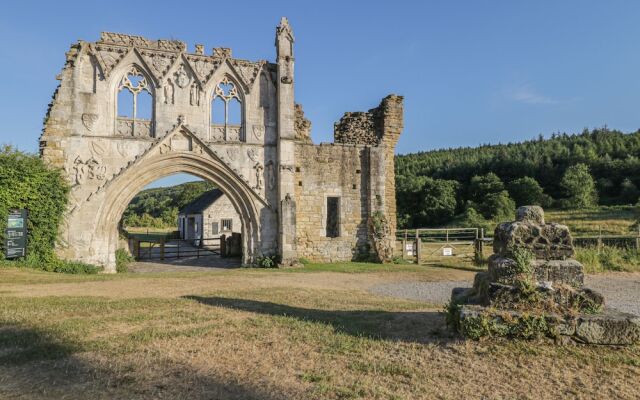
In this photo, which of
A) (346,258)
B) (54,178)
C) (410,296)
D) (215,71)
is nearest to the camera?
(410,296)

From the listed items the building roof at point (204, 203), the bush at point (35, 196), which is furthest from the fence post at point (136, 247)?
the building roof at point (204, 203)

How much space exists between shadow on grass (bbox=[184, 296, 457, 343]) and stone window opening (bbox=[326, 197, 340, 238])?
1013 cm

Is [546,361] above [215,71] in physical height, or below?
below

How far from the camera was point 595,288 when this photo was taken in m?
10.9

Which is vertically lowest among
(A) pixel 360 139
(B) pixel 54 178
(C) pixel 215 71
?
(B) pixel 54 178

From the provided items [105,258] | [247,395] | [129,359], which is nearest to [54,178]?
[105,258]

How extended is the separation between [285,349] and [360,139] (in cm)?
1522

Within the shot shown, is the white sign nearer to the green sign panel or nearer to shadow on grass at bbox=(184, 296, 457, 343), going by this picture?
shadow on grass at bbox=(184, 296, 457, 343)

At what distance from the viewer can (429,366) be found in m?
4.39

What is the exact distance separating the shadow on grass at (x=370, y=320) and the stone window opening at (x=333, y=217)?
10.1 meters

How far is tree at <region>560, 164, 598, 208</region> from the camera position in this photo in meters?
49.1

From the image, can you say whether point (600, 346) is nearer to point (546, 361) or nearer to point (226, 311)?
point (546, 361)

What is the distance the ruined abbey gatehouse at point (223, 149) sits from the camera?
14.6 metres

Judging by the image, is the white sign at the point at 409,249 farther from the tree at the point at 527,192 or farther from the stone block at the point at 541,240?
the tree at the point at 527,192
